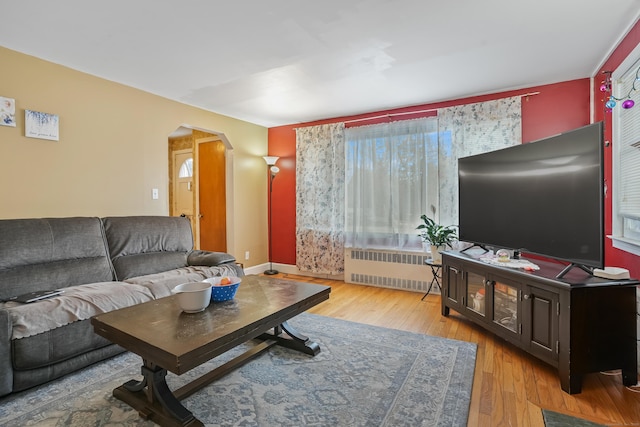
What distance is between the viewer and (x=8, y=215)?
8.48ft

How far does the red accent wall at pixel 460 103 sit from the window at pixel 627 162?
744 mm

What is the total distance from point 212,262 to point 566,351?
299cm

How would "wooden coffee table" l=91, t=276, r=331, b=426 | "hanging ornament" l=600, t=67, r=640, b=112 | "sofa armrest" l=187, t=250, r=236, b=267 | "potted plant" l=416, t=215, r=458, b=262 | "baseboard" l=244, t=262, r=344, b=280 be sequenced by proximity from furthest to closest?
1. "baseboard" l=244, t=262, r=344, b=280
2. "potted plant" l=416, t=215, r=458, b=262
3. "sofa armrest" l=187, t=250, r=236, b=267
4. "hanging ornament" l=600, t=67, r=640, b=112
5. "wooden coffee table" l=91, t=276, r=331, b=426

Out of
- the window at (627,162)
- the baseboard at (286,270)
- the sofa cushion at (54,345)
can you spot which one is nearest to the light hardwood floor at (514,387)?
the window at (627,162)

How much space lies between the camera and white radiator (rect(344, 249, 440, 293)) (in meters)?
4.06

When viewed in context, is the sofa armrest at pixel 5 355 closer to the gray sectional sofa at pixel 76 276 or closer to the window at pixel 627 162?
the gray sectional sofa at pixel 76 276

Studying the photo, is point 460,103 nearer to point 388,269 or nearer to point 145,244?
point 388,269

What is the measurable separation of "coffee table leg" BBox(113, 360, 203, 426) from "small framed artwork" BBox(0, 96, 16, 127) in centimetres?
244

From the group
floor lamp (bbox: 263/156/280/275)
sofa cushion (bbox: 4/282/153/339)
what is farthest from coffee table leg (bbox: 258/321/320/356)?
floor lamp (bbox: 263/156/280/275)

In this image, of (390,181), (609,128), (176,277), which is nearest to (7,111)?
(176,277)

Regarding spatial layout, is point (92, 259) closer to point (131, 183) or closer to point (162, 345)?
point (131, 183)

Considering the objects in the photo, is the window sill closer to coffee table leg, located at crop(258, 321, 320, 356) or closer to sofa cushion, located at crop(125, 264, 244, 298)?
coffee table leg, located at crop(258, 321, 320, 356)

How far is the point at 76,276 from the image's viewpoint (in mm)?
2535

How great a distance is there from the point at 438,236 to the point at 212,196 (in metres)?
3.58
